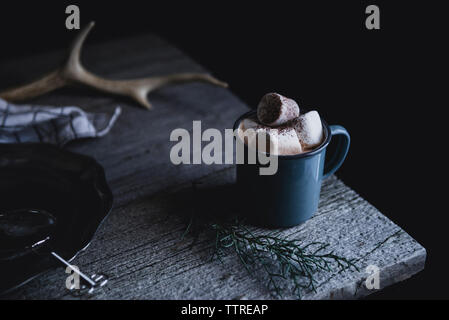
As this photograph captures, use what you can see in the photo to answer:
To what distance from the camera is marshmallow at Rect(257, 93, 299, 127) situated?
2.40 feet

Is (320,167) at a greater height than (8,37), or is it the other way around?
(8,37)

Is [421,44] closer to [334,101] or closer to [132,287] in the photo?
[334,101]

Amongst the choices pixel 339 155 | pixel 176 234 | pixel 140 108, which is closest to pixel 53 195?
pixel 176 234

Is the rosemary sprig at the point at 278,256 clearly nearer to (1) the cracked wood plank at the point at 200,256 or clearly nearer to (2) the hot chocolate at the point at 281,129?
(1) the cracked wood plank at the point at 200,256

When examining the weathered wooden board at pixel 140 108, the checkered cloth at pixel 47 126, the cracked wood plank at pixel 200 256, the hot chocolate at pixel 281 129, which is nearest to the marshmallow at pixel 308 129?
the hot chocolate at pixel 281 129

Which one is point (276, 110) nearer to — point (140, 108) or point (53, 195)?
point (53, 195)

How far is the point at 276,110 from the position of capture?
734 mm

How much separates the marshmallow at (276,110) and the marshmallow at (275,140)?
0.06 feet

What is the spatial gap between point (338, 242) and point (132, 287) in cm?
34

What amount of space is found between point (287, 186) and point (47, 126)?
0.62 metres

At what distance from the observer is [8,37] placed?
6.40 feet

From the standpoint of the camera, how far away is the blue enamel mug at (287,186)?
0.71 meters

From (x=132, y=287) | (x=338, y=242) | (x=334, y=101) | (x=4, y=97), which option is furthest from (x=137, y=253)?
(x=334, y=101)

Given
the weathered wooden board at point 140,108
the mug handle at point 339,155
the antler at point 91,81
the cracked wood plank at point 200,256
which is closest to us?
the cracked wood plank at point 200,256
